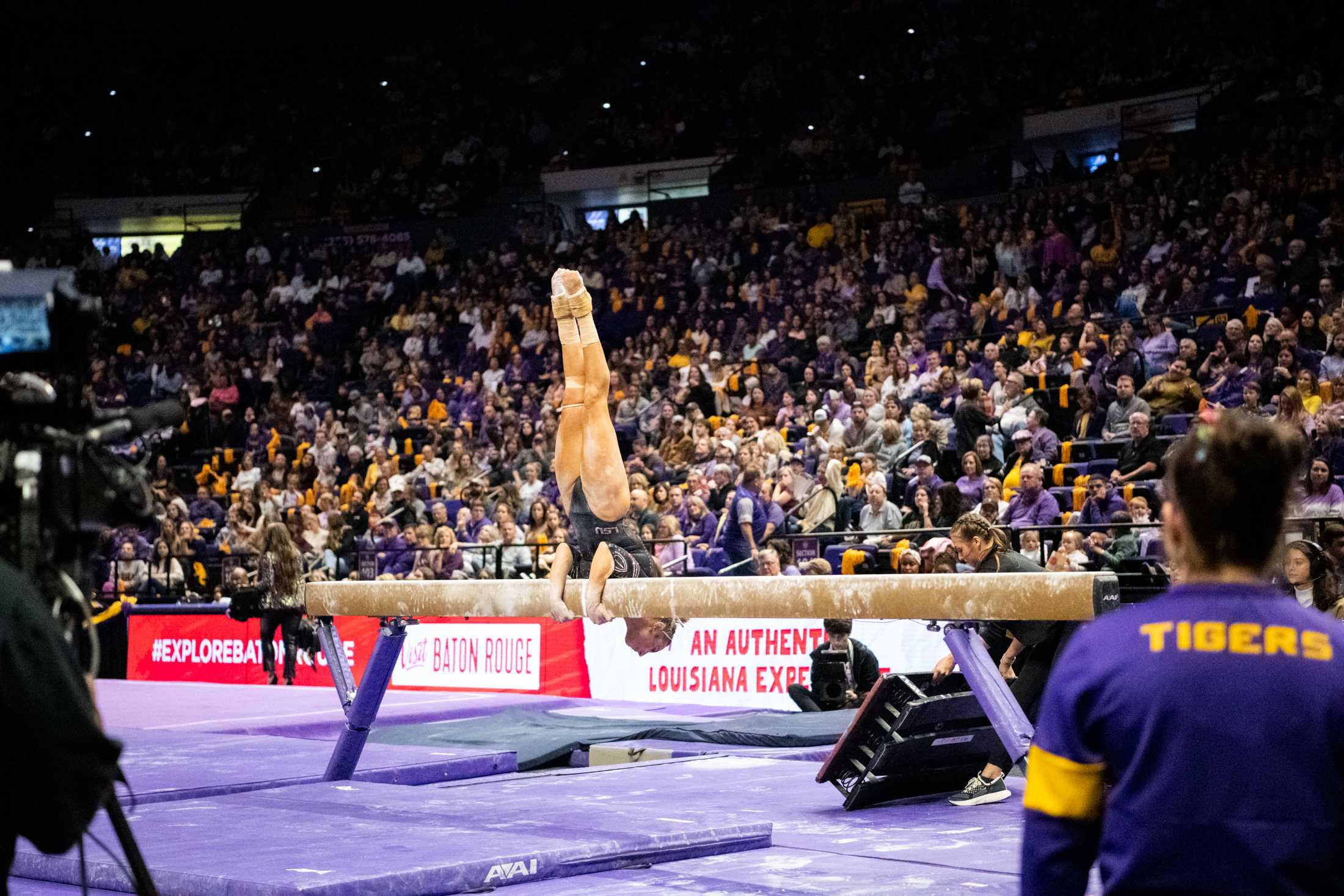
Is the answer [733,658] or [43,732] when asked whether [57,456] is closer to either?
[43,732]

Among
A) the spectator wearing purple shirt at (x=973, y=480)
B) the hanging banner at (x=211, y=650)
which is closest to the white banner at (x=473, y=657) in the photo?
the hanging banner at (x=211, y=650)

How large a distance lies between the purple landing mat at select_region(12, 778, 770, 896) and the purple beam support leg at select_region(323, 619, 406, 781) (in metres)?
0.37

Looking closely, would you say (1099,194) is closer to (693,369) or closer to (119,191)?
(693,369)

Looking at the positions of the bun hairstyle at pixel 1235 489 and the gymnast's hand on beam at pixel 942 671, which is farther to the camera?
the gymnast's hand on beam at pixel 942 671

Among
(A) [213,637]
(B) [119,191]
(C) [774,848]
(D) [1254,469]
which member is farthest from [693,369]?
(B) [119,191]

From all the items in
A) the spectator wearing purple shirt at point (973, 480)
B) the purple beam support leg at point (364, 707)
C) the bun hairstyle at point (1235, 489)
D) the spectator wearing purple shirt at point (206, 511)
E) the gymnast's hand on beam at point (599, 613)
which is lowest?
the purple beam support leg at point (364, 707)

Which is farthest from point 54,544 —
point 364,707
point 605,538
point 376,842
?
point 364,707

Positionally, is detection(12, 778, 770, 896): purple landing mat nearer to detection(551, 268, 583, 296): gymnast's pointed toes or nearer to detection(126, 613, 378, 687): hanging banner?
detection(551, 268, 583, 296): gymnast's pointed toes

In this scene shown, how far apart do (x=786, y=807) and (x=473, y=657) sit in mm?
6697

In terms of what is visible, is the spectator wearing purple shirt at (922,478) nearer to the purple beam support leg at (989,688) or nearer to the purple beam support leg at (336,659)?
the purple beam support leg at (336,659)

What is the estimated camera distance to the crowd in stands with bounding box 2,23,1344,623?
1134 centimetres

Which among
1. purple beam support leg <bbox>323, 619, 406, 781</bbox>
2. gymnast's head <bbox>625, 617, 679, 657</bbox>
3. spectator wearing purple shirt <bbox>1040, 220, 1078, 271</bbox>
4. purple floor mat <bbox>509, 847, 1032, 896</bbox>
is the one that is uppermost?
spectator wearing purple shirt <bbox>1040, 220, 1078, 271</bbox>

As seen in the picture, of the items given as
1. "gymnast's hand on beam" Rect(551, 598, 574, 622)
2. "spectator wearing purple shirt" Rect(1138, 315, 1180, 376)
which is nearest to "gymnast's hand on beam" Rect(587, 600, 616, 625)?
"gymnast's hand on beam" Rect(551, 598, 574, 622)

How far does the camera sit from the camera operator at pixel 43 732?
83.4 inches
